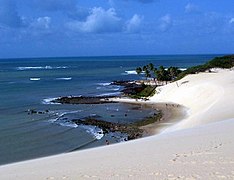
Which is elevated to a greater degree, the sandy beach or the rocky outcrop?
the sandy beach

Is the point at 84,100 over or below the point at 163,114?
below

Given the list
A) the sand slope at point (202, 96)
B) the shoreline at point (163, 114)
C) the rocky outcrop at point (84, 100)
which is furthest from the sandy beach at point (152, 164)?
the rocky outcrop at point (84, 100)

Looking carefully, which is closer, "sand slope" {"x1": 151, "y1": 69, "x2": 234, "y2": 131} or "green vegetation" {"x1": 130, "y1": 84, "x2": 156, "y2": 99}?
"sand slope" {"x1": 151, "y1": 69, "x2": 234, "y2": 131}

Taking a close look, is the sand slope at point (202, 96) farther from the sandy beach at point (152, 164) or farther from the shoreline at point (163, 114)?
the sandy beach at point (152, 164)

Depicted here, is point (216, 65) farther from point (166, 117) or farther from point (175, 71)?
point (166, 117)

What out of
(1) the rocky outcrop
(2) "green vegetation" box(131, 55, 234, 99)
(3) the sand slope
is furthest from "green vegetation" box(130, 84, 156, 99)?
(1) the rocky outcrop

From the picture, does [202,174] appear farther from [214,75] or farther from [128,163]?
[214,75]

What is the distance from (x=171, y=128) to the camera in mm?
40156

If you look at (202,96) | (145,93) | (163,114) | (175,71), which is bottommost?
(145,93)

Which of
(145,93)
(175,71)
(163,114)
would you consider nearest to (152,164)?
(163,114)

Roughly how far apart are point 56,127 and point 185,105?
23.2 meters

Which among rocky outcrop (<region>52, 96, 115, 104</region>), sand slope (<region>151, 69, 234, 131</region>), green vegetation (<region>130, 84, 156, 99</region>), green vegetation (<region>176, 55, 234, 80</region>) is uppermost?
green vegetation (<region>176, 55, 234, 80</region>)

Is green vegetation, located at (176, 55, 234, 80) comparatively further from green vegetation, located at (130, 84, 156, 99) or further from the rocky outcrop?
the rocky outcrop

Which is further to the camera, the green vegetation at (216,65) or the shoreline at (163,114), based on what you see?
the green vegetation at (216,65)
